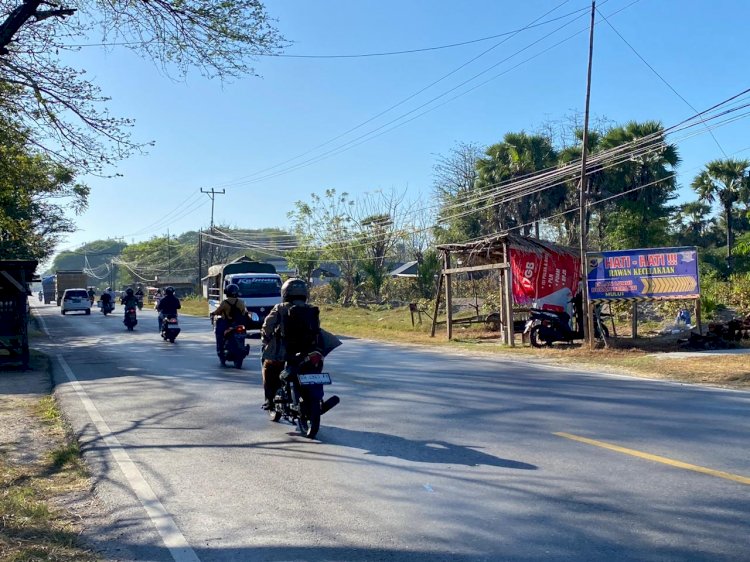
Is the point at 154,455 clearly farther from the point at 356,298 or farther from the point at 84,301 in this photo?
the point at 84,301

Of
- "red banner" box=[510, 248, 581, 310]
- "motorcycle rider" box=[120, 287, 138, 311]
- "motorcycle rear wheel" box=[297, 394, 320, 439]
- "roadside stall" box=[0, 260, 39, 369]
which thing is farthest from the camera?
"motorcycle rider" box=[120, 287, 138, 311]

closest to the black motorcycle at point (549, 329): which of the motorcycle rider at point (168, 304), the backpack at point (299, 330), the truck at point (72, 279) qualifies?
the motorcycle rider at point (168, 304)

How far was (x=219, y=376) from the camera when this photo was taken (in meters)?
14.4

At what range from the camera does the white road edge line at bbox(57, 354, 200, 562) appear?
16.1 feet

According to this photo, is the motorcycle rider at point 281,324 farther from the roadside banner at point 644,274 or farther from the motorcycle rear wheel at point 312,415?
the roadside banner at point 644,274

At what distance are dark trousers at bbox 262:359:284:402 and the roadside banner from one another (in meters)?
11.7

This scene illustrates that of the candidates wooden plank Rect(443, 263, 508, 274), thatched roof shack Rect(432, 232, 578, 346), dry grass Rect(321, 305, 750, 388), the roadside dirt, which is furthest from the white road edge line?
wooden plank Rect(443, 263, 508, 274)

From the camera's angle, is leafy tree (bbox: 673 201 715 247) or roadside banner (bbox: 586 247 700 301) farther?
leafy tree (bbox: 673 201 715 247)

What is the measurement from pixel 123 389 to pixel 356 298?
36526 mm

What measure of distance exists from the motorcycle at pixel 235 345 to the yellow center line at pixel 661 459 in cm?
871

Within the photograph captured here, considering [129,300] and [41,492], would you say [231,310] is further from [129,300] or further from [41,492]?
[129,300]

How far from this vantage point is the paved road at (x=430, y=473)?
4.93 m

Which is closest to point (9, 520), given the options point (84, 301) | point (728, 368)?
point (728, 368)

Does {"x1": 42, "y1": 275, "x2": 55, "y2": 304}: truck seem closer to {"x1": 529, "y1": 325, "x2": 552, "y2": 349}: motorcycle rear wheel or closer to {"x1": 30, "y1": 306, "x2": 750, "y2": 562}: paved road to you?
{"x1": 529, "y1": 325, "x2": 552, "y2": 349}: motorcycle rear wheel
